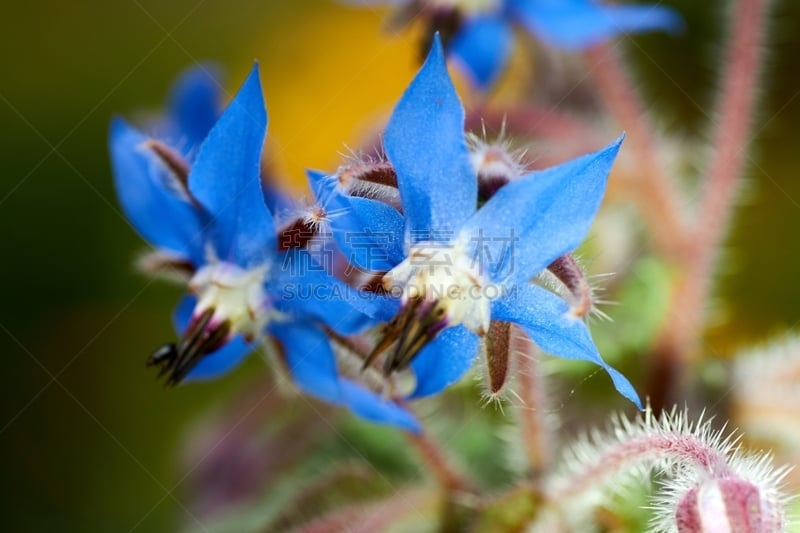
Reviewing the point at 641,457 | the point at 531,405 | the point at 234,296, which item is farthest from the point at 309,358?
the point at 641,457

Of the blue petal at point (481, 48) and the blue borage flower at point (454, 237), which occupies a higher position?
the blue petal at point (481, 48)

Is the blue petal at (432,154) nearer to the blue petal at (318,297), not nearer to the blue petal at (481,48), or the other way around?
the blue petal at (318,297)

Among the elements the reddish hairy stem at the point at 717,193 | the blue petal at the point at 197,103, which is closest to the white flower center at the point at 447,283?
the reddish hairy stem at the point at 717,193

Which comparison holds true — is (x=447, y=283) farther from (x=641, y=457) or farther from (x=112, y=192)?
(x=112, y=192)

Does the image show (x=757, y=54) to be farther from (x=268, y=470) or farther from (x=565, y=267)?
(x=268, y=470)

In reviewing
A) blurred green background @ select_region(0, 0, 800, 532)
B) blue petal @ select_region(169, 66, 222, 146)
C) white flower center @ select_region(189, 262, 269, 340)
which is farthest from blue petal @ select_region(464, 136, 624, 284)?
blurred green background @ select_region(0, 0, 800, 532)

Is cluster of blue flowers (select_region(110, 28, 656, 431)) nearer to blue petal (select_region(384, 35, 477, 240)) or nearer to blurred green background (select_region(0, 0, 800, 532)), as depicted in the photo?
blue petal (select_region(384, 35, 477, 240))
